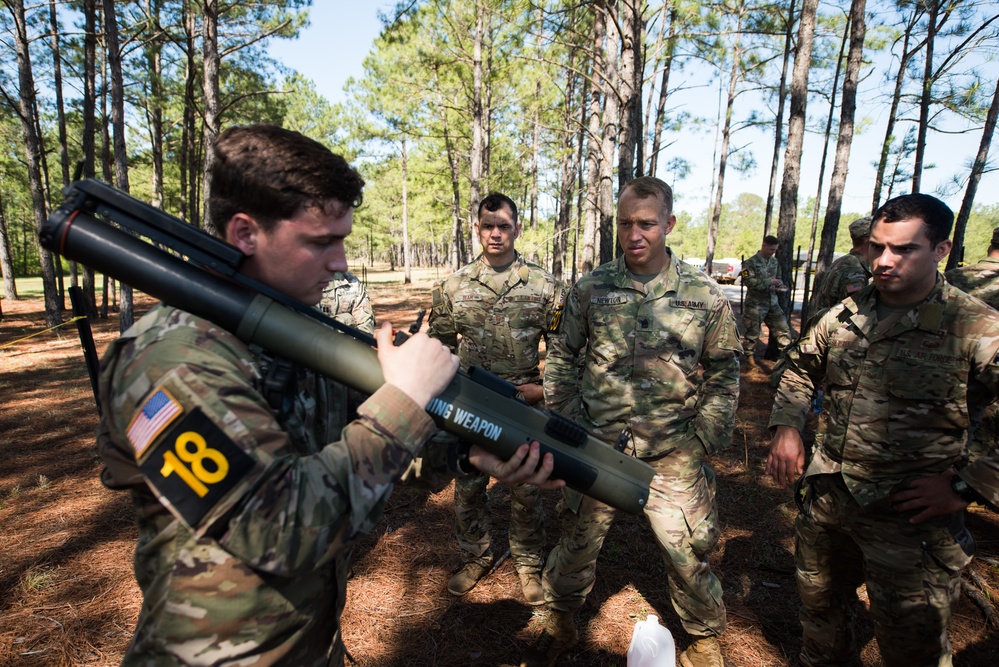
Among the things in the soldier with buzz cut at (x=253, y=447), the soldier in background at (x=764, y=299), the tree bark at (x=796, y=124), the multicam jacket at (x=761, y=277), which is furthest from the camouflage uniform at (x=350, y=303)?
the multicam jacket at (x=761, y=277)

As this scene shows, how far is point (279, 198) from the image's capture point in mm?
1317

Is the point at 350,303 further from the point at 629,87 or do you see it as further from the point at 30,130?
the point at 30,130

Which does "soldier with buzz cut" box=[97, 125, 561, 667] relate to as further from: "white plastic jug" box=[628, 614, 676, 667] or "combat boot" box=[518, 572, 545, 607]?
"combat boot" box=[518, 572, 545, 607]

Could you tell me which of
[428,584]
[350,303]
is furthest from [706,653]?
[350,303]

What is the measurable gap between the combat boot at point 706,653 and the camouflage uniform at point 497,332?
1.24 metres

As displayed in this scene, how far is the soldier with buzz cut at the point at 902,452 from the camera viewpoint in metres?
2.35

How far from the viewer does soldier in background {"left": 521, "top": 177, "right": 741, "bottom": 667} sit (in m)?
2.85

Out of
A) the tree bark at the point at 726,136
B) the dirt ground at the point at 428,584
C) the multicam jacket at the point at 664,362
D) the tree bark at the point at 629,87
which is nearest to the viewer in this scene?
the multicam jacket at the point at 664,362

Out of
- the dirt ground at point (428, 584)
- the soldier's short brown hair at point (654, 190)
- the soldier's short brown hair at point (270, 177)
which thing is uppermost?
the soldier's short brown hair at point (654, 190)

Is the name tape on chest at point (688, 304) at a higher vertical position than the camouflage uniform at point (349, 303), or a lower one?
higher

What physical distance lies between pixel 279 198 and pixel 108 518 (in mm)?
4905

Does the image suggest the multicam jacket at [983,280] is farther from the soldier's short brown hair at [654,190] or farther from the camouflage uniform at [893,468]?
the soldier's short brown hair at [654,190]

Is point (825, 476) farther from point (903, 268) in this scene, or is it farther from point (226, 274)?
point (226, 274)

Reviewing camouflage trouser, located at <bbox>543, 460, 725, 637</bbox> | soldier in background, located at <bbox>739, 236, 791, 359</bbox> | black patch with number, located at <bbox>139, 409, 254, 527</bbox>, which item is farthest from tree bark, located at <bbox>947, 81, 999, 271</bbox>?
black patch with number, located at <bbox>139, 409, 254, 527</bbox>
